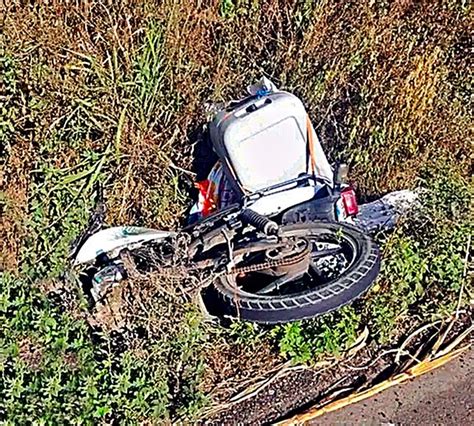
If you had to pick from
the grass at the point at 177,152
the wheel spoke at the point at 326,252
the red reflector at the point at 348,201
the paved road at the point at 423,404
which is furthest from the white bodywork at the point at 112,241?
the paved road at the point at 423,404

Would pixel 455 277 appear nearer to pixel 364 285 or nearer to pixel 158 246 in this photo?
pixel 364 285

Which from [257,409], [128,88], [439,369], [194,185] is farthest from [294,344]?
[128,88]

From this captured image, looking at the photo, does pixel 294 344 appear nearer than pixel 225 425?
No

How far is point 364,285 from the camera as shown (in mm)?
3961

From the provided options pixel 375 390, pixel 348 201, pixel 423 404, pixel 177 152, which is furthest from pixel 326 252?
pixel 177 152

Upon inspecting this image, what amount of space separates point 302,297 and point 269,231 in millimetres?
356

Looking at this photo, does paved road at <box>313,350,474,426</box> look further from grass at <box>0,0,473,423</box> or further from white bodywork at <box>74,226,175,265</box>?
white bodywork at <box>74,226,175,265</box>

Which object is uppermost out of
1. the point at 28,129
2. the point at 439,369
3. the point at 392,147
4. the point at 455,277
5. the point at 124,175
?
the point at 28,129

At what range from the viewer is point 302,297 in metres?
3.88

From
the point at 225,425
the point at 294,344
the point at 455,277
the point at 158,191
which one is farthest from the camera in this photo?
the point at 158,191

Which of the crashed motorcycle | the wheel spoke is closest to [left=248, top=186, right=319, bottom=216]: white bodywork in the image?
the crashed motorcycle

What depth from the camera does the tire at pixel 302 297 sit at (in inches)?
150

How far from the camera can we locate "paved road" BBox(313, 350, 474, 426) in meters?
3.77

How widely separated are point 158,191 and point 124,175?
0.22 metres
